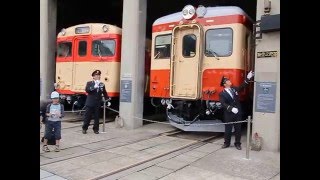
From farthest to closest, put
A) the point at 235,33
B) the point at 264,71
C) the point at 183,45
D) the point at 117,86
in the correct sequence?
the point at 117,86, the point at 183,45, the point at 235,33, the point at 264,71

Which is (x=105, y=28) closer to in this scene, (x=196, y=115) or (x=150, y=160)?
(x=196, y=115)

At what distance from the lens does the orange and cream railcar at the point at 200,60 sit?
870 cm

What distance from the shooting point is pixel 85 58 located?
11.8 m

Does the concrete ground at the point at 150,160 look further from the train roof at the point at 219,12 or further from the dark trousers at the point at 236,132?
the train roof at the point at 219,12

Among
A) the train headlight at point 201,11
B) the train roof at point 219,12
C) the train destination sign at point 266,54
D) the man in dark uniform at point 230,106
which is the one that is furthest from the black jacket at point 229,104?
the train headlight at point 201,11

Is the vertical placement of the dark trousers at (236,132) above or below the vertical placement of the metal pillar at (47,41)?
below

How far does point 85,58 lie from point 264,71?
21.1ft

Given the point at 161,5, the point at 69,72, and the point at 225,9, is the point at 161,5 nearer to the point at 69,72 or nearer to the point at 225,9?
the point at 69,72

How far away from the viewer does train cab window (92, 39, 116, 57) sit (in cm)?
1133

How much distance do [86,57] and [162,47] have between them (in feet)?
10.4

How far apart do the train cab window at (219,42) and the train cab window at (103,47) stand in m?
3.58

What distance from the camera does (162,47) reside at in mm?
9984

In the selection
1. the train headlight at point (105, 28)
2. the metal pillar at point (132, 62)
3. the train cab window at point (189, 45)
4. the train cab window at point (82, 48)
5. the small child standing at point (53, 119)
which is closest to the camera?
the small child standing at point (53, 119)
